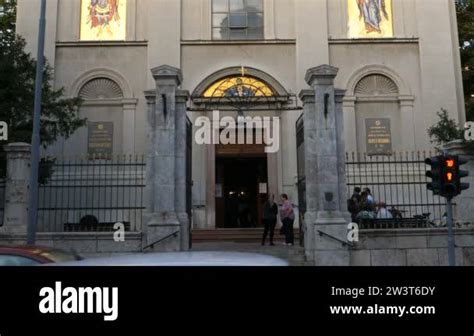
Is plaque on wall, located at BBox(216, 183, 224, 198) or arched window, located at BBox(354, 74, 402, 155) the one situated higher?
arched window, located at BBox(354, 74, 402, 155)

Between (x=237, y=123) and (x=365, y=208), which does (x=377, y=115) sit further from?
(x=365, y=208)

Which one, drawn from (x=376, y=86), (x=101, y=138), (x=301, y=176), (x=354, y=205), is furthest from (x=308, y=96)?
(x=101, y=138)

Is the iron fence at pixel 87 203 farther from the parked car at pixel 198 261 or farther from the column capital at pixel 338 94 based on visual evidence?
the parked car at pixel 198 261

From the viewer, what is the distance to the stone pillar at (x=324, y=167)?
41.0 feet

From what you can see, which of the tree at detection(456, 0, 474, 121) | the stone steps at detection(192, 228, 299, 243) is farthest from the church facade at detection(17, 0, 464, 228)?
the tree at detection(456, 0, 474, 121)

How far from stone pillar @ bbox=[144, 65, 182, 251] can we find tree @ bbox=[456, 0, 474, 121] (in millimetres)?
20526

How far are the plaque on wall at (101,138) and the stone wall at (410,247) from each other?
45.1ft

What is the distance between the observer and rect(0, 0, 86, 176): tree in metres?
16.5

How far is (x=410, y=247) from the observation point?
40.9 feet

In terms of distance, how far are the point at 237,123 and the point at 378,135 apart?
21.2 feet

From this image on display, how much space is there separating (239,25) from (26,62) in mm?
10250

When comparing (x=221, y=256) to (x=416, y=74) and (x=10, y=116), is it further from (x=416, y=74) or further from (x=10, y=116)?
(x=416, y=74)

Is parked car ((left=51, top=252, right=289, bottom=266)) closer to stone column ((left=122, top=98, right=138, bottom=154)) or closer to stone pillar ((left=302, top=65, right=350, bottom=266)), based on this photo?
stone pillar ((left=302, top=65, right=350, bottom=266))

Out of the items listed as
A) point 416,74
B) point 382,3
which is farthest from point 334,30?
point 416,74
